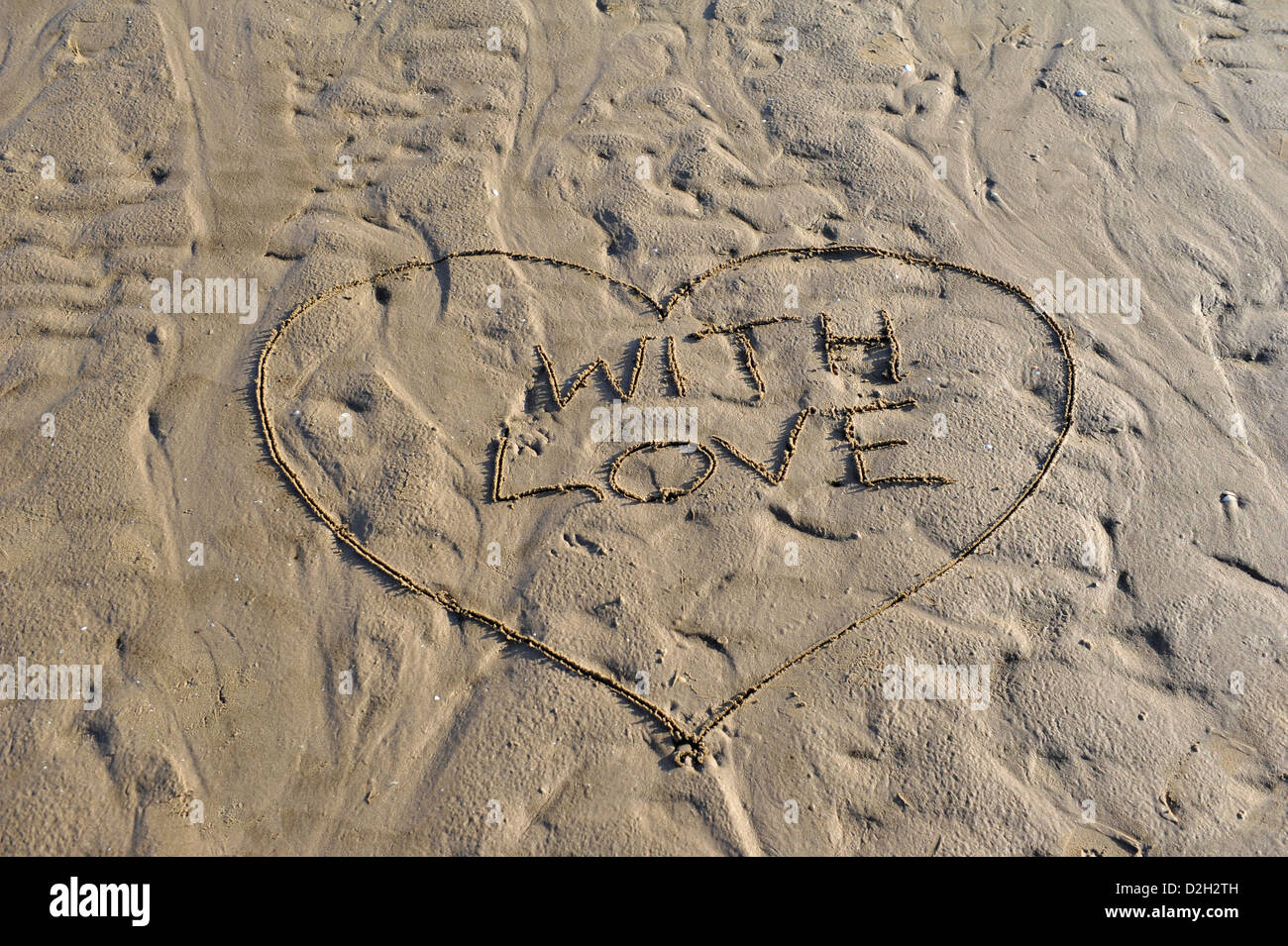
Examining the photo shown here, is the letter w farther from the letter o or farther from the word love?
the letter o

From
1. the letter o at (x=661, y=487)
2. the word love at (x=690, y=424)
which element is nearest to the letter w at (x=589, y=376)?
the word love at (x=690, y=424)

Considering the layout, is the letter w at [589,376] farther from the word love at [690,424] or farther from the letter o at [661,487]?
the letter o at [661,487]

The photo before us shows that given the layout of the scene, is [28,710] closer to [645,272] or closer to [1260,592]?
[645,272]

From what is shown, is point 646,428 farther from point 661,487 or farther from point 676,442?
point 661,487

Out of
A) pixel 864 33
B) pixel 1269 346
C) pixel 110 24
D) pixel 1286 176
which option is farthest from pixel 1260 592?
pixel 110 24

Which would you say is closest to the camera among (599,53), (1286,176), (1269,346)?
(1269,346)
